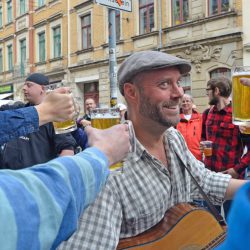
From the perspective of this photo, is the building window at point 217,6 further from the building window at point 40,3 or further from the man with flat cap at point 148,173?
the man with flat cap at point 148,173

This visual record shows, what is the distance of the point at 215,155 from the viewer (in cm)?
452

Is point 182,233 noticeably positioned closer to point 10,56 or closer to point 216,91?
point 216,91

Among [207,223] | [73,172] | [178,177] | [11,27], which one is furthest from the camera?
[11,27]

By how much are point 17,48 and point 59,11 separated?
226 inches

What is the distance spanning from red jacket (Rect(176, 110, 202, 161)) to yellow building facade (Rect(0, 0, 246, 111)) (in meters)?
3.52

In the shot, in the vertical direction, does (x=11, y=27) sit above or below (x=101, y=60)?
above

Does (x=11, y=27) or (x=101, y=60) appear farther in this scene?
(x=11, y=27)

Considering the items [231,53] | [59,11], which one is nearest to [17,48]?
[59,11]

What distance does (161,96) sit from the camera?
2.06 metres

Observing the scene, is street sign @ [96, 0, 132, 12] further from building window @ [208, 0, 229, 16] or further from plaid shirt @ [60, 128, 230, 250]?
building window @ [208, 0, 229, 16]

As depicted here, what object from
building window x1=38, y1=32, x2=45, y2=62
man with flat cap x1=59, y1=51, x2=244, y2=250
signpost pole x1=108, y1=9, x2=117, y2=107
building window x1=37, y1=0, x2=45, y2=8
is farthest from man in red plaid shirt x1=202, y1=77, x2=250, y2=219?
building window x1=37, y1=0, x2=45, y2=8

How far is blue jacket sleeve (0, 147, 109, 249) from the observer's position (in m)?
0.76

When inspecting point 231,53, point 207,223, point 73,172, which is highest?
point 231,53

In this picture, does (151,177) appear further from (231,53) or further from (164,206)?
(231,53)
